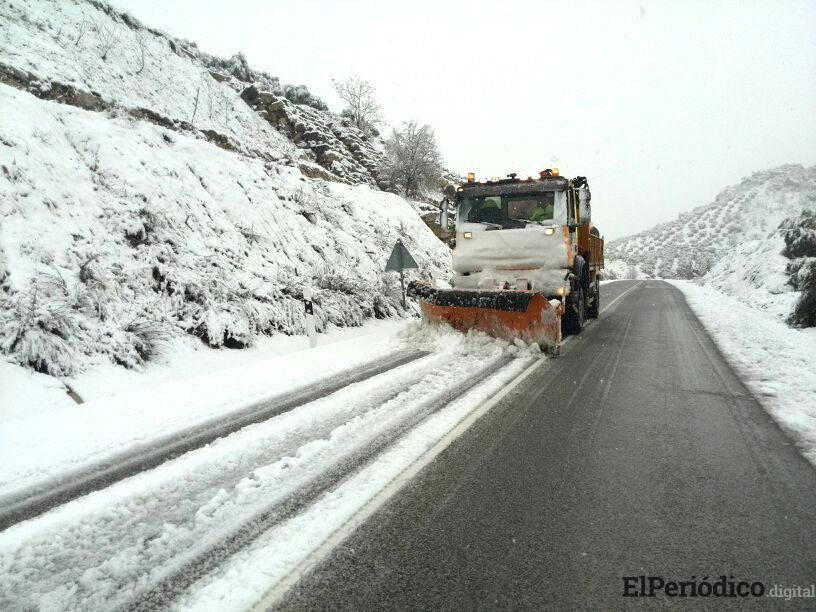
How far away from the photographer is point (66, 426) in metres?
4.09

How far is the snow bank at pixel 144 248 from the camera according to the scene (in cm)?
564

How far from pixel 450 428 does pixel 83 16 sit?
2281 centimetres

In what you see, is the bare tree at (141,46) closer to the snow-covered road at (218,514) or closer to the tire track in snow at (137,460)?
the tire track in snow at (137,460)

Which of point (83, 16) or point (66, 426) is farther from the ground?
point (83, 16)

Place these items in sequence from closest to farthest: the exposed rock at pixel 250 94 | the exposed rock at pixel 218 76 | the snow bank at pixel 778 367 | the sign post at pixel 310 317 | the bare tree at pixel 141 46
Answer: the snow bank at pixel 778 367 < the sign post at pixel 310 317 < the bare tree at pixel 141 46 < the exposed rock at pixel 218 76 < the exposed rock at pixel 250 94

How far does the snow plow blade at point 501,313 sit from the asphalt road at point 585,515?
2444 millimetres

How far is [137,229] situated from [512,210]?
6.64 m

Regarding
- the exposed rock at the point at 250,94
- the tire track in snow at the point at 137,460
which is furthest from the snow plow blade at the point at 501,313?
the exposed rock at the point at 250,94

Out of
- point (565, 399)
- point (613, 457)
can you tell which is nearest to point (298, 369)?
point (565, 399)

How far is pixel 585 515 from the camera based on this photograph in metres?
2.62

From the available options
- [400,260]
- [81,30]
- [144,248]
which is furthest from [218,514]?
[81,30]

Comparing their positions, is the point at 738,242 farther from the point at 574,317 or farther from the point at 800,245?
the point at 574,317

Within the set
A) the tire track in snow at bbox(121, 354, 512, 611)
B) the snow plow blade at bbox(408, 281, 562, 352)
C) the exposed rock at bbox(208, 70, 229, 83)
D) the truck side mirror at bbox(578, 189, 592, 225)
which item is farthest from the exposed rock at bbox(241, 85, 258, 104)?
the tire track in snow at bbox(121, 354, 512, 611)

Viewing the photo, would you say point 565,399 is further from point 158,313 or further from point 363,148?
point 363,148
